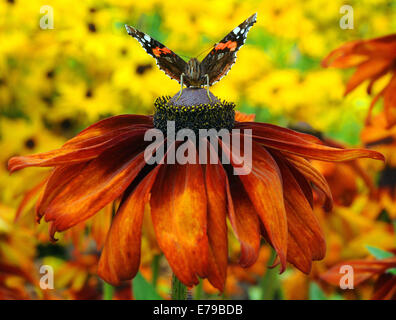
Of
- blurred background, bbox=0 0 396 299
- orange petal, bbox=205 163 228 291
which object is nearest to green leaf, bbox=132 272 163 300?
orange petal, bbox=205 163 228 291

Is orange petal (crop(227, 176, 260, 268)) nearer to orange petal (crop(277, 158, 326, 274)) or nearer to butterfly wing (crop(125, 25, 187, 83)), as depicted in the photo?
orange petal (crop(277, 158, 326, 274))

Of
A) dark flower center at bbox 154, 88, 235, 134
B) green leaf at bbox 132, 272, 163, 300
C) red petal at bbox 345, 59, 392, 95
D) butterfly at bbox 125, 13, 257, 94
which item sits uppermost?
red petal at bbox 345, 59, 392, 95

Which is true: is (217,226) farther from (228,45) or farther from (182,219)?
(228,45)

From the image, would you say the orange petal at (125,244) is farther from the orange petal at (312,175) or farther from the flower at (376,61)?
the flower at (376,61)

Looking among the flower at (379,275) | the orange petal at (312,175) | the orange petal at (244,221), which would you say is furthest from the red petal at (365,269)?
the orange petal at (244,221)

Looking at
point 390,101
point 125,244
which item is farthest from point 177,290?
point 390,101
